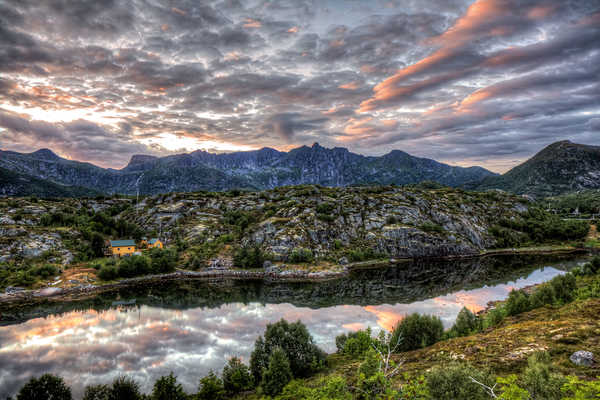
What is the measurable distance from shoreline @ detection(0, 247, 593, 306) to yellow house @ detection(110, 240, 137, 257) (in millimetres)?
17333

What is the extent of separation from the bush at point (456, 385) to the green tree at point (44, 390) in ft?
105

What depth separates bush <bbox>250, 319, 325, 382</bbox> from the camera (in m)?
30.0

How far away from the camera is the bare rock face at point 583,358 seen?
18172 mm

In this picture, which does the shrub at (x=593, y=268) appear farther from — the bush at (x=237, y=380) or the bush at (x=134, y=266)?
the bush at (x=134, y=266)

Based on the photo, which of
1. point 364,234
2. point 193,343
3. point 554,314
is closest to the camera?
point 554,314

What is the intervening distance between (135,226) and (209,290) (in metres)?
62.0

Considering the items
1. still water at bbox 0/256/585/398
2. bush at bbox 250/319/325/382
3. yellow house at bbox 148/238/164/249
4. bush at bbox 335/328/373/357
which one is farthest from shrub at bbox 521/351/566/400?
yellow house at bbox 148/238/164/249

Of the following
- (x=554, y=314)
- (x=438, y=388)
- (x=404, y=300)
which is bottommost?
(x=404, y=300)

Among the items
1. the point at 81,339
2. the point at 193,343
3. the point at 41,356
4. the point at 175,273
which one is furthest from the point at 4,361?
the point at 175,273

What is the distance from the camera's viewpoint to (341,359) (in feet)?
107

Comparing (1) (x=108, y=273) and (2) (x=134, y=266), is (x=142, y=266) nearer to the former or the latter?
(2) (x=134, y=266)

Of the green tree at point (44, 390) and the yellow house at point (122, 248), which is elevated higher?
the yellow house at point (122, 248)

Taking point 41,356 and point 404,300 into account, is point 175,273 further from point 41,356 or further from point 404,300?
point 404,300

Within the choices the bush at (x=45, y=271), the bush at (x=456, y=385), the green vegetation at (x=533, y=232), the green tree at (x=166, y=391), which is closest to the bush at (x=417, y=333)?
the bush at (x=456, y=385)
